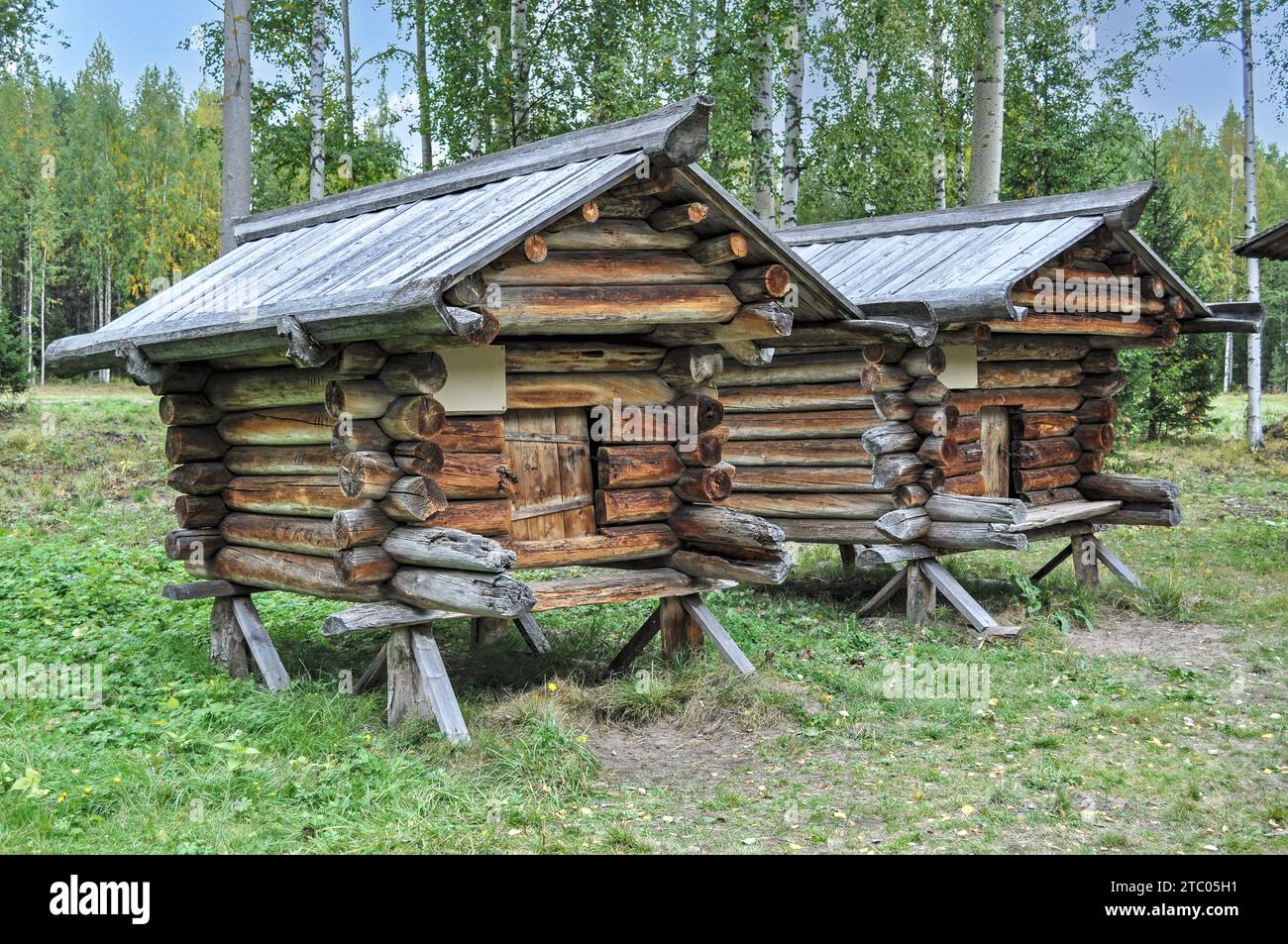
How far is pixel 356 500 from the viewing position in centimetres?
764

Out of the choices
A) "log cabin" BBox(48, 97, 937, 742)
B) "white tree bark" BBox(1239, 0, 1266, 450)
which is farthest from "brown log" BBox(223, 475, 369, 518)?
"white tree bark" BBox(1239, 0, 1266, 450)

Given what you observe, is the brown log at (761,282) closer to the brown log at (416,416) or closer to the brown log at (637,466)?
the brown log at (637,466)

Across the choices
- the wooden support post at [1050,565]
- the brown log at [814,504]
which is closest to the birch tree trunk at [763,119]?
the brown log at [814,504]

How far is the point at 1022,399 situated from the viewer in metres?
12.6

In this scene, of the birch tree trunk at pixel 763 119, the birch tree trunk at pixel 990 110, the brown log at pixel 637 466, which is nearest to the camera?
the brown log at pixel 637 466

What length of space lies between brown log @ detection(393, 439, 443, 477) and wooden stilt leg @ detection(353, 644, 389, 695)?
4.47ft

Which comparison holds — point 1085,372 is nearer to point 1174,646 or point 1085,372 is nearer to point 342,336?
point 1174,646

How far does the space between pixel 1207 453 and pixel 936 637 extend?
580 inches

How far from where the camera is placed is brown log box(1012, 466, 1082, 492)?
12.7m

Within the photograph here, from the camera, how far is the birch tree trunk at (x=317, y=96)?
1739cm

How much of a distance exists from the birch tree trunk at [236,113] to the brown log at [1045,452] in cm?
930

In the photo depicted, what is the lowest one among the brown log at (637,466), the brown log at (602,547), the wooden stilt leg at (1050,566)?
the wooden stilt leg at (1050,566)
